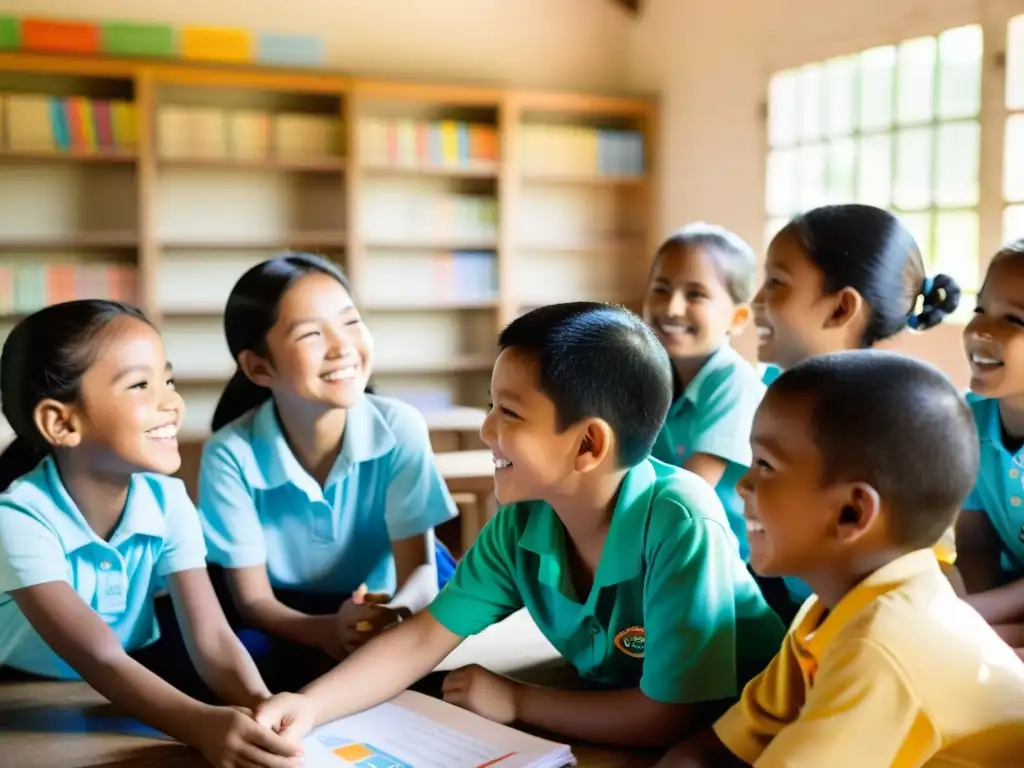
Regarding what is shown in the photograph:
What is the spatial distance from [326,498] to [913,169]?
336 centimetres

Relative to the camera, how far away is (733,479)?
1941 mm

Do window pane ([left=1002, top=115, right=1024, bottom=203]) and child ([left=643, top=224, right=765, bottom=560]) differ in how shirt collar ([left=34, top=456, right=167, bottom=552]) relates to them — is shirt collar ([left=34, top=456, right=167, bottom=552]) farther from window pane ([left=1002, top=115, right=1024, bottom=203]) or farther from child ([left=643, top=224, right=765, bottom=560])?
window pane ([left=1002, top=115, right=1024, bottom=203])

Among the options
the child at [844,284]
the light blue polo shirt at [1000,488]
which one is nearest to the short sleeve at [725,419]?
the child at [844,284]

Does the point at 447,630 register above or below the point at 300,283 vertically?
below

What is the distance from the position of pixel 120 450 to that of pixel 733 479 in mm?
1087

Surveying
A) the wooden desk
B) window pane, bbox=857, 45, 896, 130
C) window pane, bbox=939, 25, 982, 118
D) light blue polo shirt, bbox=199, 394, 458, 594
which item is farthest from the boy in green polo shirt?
window pane, bbox=857, 45, 896, 130

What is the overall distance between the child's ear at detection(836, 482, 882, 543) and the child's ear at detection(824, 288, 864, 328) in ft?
3.10

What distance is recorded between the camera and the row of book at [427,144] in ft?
17.4

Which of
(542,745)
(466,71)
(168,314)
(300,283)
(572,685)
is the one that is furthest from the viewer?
(466,71)

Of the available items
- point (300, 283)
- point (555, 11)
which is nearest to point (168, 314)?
point (555, 11)

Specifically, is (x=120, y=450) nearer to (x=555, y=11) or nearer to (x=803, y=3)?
(x=803, y=3)

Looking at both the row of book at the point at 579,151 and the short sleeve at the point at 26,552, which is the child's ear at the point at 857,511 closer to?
the short sleeve at the point at 26,552

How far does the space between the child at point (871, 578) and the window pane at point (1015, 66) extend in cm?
331

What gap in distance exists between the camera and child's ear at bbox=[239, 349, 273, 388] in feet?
5.72
